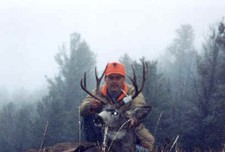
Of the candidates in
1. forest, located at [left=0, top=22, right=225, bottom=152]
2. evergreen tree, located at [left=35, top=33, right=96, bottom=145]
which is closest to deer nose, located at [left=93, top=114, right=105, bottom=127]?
forest, located at [left=0, top=22, right=225, bottom=152]

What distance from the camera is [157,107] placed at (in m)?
25.7

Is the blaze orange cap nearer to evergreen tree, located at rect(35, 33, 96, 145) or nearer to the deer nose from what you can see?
the deer nose

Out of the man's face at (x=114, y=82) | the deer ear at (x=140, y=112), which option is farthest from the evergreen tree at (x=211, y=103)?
the deer ear at (x=140, y=112)

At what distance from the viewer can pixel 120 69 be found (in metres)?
6.59

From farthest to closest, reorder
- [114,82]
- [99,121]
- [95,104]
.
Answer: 1. [114,82]
2. [95,104]
3. [99,121]

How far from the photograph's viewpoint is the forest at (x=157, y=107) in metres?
23.5

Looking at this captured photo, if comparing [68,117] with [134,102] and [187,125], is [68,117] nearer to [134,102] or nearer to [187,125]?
[187,125]

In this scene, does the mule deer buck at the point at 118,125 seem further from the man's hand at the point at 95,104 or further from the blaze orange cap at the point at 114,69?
the blaze orange cap at the point at 114,69

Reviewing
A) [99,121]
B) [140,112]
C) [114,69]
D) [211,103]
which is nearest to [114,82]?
[114,69]

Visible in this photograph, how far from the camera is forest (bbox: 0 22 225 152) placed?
77.3ft

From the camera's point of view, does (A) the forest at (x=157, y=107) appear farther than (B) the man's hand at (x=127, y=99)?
Yes

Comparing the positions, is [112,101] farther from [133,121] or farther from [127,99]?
[133,121]

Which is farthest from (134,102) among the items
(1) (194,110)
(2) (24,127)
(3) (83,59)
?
(3) (83,59)

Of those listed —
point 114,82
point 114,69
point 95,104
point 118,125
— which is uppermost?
point 114,69
